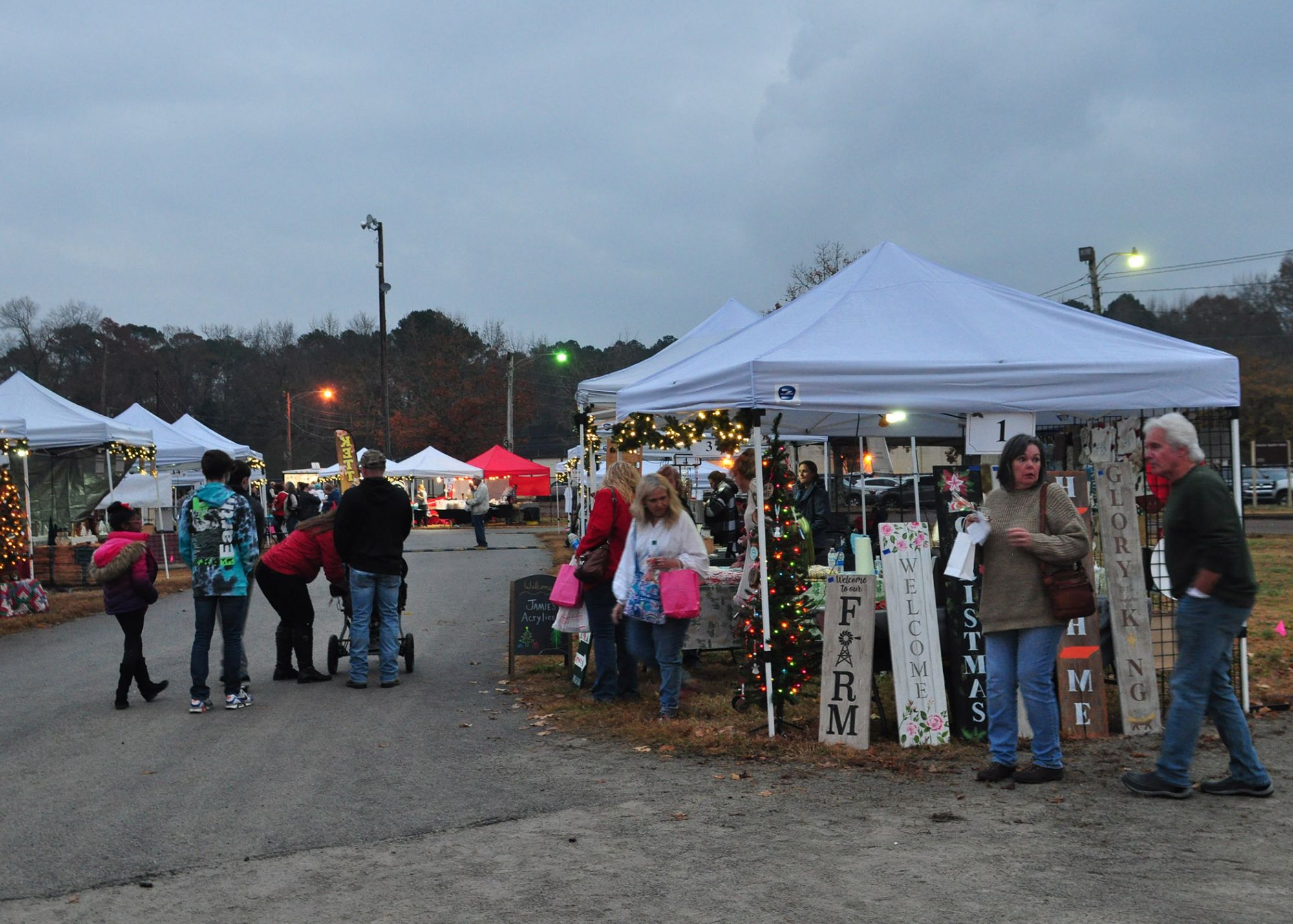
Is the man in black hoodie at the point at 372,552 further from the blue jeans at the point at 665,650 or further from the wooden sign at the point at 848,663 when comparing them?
the wooden sign at the point at 848,663

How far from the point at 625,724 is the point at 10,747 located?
401cm

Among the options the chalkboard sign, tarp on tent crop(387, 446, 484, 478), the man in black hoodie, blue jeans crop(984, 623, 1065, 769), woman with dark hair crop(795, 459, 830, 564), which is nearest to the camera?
blue jeans crop(984, 623, 1065, 769)

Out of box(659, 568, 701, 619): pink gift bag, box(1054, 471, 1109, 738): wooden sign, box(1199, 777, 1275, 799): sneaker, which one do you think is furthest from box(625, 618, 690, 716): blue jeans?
box(1199, 777, 1275, 799): sneaker

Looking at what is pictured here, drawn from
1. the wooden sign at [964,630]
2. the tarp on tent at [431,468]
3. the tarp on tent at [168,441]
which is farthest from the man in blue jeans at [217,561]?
the tarp on tent at [431,468]

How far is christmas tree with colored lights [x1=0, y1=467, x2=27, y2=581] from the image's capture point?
14812 mm

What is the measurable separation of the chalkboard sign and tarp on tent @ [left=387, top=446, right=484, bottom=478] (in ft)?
93.1

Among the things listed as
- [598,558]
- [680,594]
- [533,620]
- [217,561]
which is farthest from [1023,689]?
[217,561]

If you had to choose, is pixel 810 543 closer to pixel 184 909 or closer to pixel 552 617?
pixel 552 617

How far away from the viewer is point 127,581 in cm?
843

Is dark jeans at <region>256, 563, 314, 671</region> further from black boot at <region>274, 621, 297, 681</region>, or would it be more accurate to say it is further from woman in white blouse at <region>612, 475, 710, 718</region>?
woman in white blouse at <region>612, 475, 710, 718</region>

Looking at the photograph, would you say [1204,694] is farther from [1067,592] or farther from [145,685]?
[145,685]

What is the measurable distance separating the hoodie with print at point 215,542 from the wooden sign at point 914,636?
4.66 meters

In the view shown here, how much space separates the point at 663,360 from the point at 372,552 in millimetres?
5255

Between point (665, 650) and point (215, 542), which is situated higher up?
point (215, 542)
